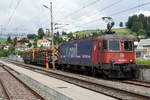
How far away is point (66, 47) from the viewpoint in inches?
1006

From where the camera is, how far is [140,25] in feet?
529

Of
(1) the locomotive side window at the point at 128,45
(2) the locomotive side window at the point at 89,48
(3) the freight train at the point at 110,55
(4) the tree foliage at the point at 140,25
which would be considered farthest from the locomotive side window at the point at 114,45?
(4) the tree foliage at the point at 140,25

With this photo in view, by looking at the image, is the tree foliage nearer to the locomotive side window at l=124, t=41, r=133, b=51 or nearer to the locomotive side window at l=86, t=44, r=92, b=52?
the locomotive side window at l=86, t=44, r=92, b=52

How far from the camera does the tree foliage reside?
155375 mm

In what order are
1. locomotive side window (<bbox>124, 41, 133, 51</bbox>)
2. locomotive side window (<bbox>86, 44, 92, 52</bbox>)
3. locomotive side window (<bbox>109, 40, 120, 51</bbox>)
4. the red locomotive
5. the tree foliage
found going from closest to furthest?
the red locomotive
locomotive side window (<bbox>109, 40, 120, 51</bbox>)
locomotive side window (<bbox>124, 41, 133, 51</bbox>)
locomotive side window (<bbox>86, 44, 92, 52</bbox>)
the tree foliage

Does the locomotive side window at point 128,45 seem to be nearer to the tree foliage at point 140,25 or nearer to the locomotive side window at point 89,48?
the locomotive side window at point 89,48

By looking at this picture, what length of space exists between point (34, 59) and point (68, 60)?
22.6 metres

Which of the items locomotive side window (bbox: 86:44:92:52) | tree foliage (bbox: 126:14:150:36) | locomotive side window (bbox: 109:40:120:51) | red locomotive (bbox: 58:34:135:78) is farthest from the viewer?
tree foliage (bbox: 126:14:150:36)

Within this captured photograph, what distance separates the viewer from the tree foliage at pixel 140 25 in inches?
6117

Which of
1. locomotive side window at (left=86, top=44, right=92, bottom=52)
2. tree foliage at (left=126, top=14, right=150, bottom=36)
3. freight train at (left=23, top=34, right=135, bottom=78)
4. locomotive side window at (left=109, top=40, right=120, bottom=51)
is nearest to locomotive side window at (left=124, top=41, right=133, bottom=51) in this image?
freight train at (left=23, top=34, right=135, bottom=78)

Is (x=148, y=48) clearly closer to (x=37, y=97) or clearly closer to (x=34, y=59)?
(x=34, y=59)

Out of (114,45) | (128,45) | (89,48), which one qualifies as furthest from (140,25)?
(114,45)

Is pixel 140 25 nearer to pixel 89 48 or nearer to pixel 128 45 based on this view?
pixel 89 48

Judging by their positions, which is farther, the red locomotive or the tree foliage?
the tree foliage
